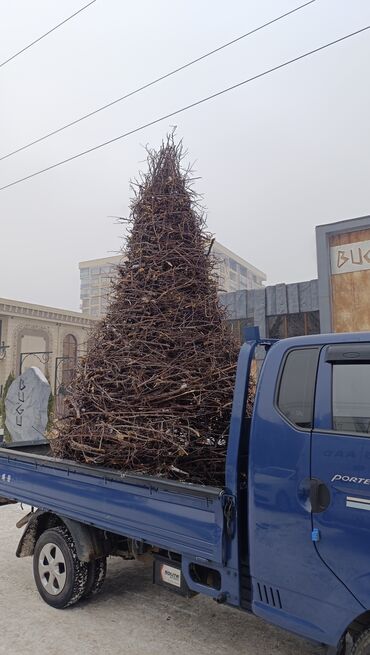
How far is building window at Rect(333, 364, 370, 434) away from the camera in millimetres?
2566

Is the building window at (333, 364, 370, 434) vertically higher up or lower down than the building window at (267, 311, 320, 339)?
lower down

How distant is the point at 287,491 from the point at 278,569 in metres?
0.45

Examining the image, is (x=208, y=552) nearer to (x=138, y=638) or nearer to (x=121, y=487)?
(x=121, y=487)

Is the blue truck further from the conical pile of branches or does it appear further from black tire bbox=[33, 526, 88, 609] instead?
black tire bbox=[33, 526, 88, 609]

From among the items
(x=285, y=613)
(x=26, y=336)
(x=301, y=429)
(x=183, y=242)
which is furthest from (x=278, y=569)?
(x=26, y=336)

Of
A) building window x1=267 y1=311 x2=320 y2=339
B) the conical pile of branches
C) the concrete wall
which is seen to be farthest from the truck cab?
building window x1=267 y1=311 x2=320 y2=339

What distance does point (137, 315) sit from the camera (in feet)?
13.8

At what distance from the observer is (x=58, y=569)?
4.32 metres

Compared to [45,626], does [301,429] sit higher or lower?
higher

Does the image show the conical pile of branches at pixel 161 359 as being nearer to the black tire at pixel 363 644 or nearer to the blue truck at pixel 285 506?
the blue truck at pixel 285 506

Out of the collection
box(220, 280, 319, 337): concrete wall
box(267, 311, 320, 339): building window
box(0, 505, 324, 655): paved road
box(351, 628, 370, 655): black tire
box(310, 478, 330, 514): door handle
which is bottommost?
box(0, 505, 324, 655): paved road

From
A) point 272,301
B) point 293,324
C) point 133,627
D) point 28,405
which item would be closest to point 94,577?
point 133,627

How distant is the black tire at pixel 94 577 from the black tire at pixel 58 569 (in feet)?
0.16

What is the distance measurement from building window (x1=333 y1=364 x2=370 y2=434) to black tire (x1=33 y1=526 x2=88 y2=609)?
2.75m
